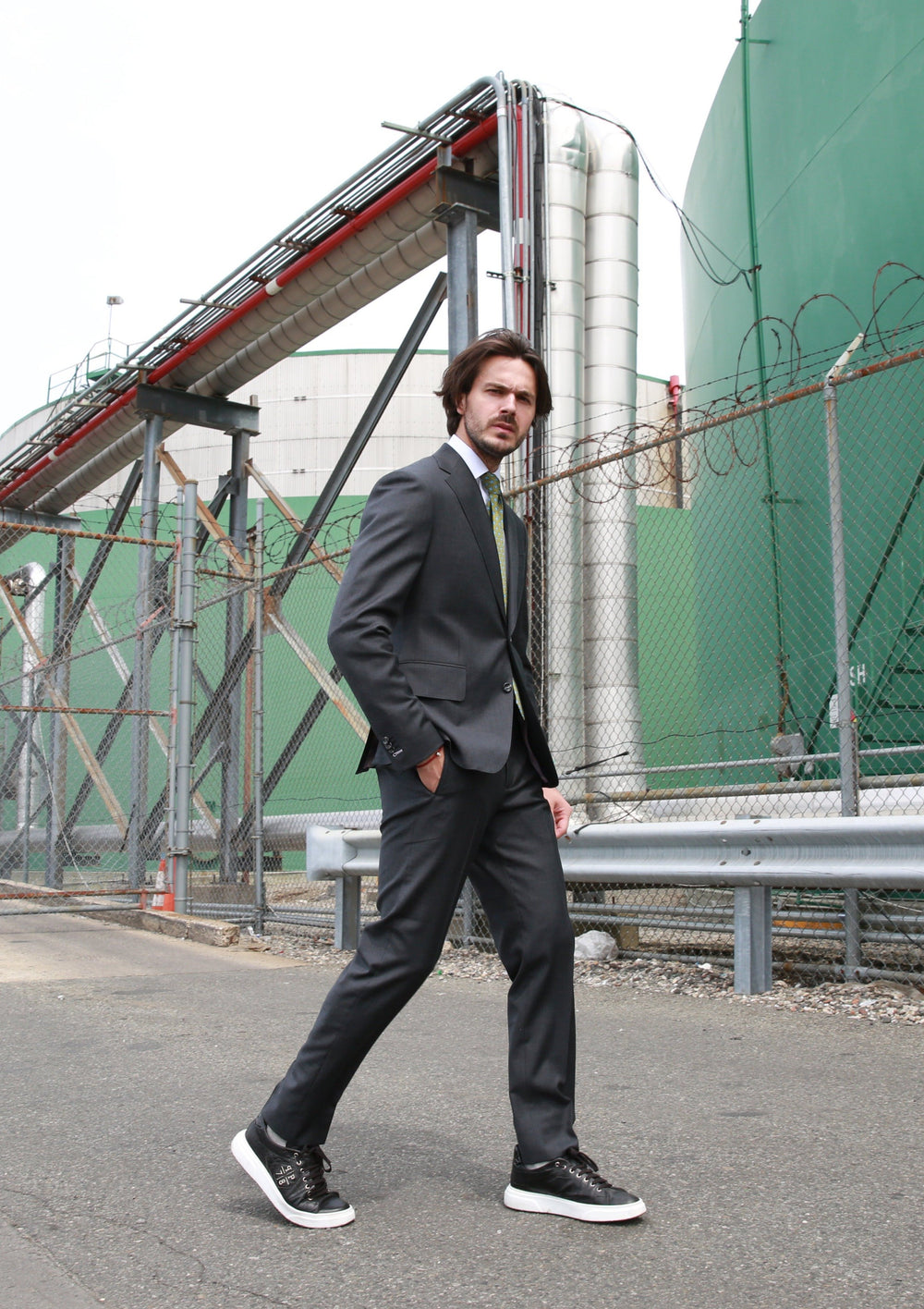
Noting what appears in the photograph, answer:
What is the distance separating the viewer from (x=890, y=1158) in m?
2.91

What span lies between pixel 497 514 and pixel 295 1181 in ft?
5.04

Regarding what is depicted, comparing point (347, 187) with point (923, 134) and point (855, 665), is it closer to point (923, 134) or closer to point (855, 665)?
point (923, 134)

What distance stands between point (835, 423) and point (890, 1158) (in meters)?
3.51

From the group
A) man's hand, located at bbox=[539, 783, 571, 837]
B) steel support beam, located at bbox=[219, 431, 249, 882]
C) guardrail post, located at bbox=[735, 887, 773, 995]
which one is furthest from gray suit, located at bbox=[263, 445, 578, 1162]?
steel support beam, located at bbox=[219, 431, 249, 882]

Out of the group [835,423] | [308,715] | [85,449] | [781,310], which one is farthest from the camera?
[85,449]

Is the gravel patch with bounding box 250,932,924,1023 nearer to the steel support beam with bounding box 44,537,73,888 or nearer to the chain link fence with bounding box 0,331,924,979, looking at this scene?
the chain link fence with bounding box 0,331,924,979

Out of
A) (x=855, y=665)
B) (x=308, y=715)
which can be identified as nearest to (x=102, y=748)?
(x=308, y=715)

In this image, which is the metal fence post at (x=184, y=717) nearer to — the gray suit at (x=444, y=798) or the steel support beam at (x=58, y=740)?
the steel support beam at (x=58, y=740)

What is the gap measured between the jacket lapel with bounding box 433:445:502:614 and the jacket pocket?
23 centimetres

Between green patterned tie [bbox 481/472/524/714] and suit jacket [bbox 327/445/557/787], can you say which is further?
green patterned tie [bbox 481/472/524/714]

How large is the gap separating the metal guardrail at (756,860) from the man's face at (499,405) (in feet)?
8.65

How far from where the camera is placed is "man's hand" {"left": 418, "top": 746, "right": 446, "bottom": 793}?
256 centimetres

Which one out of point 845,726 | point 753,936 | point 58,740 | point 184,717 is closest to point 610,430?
point 184,717

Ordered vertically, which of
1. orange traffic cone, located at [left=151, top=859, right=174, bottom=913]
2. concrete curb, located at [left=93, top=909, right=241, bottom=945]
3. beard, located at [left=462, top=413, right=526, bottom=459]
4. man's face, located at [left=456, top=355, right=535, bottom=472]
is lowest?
concrete curb, located at [left=93, top=909, right=241, bottom=945]
